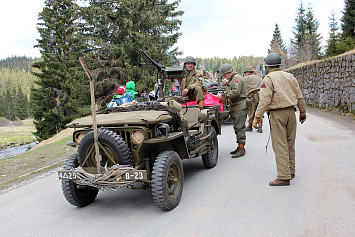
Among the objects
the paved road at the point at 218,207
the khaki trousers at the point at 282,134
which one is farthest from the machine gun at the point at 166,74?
the khaki trousers at the point at 282,134

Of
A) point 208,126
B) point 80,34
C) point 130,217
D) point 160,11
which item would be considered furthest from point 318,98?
point 130,217

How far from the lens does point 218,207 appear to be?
4430 mm

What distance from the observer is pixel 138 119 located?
4145mm

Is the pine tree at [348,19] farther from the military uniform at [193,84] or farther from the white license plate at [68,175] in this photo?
the white license plate at [68,175]

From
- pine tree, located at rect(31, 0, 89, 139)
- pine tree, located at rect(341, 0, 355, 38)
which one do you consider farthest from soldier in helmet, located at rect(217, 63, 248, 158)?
pine tree, located at rect(341, 0, 355, 38)

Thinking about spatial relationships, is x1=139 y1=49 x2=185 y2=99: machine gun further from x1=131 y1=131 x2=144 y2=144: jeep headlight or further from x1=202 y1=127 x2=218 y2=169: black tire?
x1=131 y1=131 x2=144 y2=144: jeep headlight

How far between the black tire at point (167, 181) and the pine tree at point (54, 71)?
28419 mm

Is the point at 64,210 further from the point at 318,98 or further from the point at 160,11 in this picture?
the point at 160,11

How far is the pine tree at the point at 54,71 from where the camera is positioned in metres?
31.7

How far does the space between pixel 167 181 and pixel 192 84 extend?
130 inches

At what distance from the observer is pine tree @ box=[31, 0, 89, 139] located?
1248 inches

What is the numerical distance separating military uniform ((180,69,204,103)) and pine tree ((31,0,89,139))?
25.8m

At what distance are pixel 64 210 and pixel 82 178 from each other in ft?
3.14

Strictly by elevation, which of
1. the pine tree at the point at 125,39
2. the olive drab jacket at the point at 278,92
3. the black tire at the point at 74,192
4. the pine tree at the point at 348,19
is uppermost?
the pine tree at the point at 348,19
